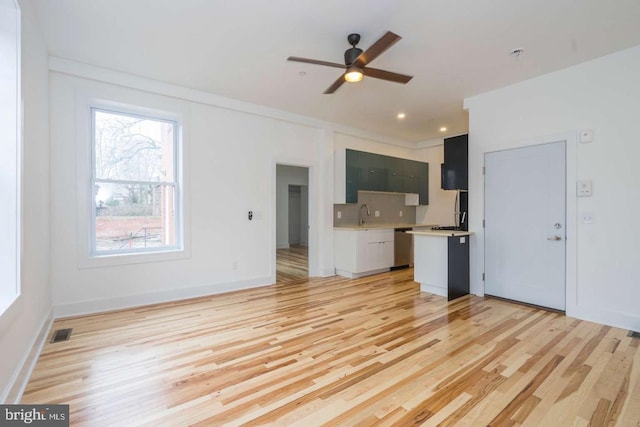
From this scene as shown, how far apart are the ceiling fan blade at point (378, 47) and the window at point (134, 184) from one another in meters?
2.82

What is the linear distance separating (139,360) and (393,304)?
284cm

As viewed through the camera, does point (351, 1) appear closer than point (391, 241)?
Yes

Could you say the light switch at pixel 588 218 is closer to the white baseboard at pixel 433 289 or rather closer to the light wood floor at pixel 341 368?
the light wood floor at pixel 341 368

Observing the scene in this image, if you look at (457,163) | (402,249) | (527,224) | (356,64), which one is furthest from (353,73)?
(402,249)

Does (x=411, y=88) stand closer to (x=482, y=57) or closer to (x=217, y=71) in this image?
(x=482, y=57)

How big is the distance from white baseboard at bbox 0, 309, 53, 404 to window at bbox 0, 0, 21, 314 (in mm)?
530

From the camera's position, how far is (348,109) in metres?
4.98

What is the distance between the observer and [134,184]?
3.92 meters

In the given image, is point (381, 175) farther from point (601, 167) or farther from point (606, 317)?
point (606, 317)

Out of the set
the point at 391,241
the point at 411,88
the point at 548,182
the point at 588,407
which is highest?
the point at 411,88

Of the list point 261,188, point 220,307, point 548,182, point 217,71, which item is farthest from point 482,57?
point 220,307

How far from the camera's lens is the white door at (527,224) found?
12.0 ft

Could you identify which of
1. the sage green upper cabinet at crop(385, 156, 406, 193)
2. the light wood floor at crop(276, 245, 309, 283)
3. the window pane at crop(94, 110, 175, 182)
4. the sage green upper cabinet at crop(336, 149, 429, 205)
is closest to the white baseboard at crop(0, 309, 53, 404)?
the window pane at crop(94, 110, 175, 182)

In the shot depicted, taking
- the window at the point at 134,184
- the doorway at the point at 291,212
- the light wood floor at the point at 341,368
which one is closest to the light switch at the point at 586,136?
the light wood floor at the point at 341,368
